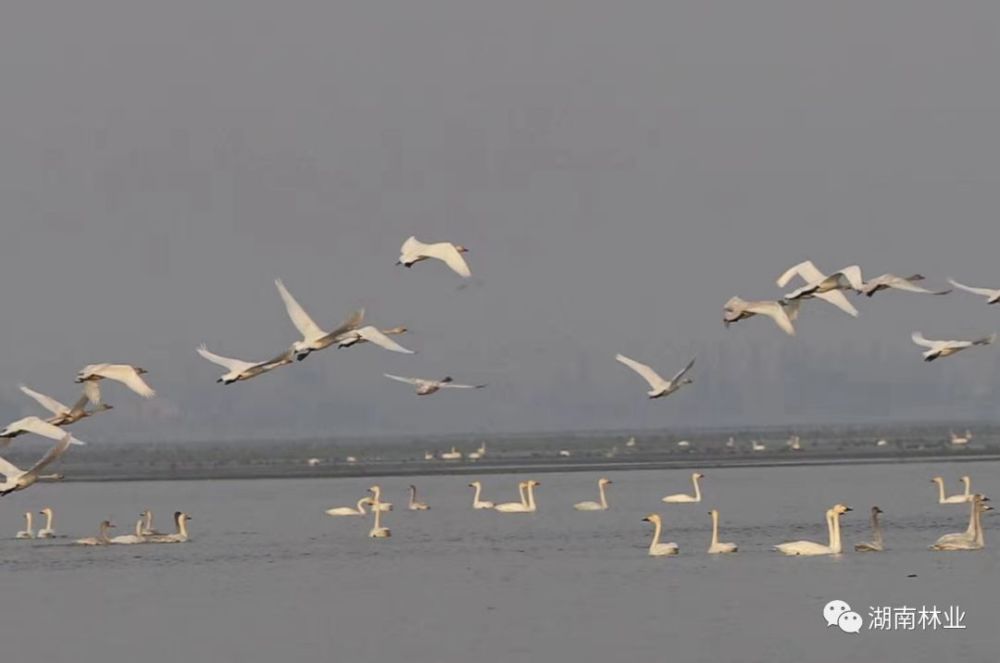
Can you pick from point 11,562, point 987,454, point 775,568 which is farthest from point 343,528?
point 987,454

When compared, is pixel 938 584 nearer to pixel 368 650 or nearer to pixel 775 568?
pixel 775 568

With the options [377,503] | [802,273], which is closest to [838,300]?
[802,273]

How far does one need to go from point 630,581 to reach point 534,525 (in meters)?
16.4

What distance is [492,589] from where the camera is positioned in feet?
130

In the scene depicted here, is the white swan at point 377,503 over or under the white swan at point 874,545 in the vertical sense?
over

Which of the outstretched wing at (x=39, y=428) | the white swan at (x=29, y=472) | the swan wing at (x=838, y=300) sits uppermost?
the swan wing at (x=838, y=300)

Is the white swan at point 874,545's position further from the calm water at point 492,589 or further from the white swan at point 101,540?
the white swan at point 101,540

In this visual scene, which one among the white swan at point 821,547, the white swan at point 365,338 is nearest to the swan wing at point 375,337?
the white swan at point 365,338

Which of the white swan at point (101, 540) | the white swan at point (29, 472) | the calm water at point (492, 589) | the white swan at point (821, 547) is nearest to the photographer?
the calm water at point (492, 589)

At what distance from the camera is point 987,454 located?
111 m

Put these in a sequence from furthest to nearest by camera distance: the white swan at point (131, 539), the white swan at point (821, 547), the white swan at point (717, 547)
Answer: the white swan at point (131, 539) < the white swan at point (717, 547) < the white swan at point (821, 547)

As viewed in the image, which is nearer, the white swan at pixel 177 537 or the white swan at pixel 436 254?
the white swan at pixel 436 254

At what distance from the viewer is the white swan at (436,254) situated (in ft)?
119

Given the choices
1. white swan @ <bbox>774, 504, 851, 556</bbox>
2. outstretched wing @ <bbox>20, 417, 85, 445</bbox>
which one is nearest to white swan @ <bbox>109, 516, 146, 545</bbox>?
white swan @ <bbox>774, 504, 851, 556</bbox>
